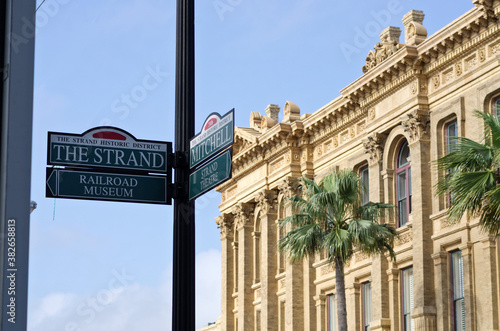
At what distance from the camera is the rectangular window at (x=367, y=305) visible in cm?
3797

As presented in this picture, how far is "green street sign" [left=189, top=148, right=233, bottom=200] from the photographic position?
1151 cm

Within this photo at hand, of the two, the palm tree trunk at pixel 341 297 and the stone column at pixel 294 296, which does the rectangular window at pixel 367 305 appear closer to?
the stone column at pixel 294 296

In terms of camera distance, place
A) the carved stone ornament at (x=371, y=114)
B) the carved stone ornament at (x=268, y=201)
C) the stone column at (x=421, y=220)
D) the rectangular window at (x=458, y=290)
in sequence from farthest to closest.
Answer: the carved stone ornament at (x=268, y=201) → the carved stone ornament at (x=371, y=114) → the stone column at (x=421, y=220) → the rectangular window at (x=458, y=290)

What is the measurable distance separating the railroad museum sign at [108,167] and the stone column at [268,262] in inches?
1299

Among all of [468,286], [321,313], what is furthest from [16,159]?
[321,313]

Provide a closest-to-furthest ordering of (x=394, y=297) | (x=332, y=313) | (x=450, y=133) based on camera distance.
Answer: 1. (x=450, y=133)
2. (x=394, y=297)
3. (x=332, y=313)

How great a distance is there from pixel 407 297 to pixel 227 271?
16.7 meters

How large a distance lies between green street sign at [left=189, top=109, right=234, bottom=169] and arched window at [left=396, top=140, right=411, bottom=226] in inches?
965

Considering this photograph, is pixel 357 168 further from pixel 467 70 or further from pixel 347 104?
pixel 467 70

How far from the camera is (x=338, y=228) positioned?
104 feet

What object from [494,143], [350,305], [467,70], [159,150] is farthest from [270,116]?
[159,150]

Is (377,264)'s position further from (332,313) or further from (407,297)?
(332,313)

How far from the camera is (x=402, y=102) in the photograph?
3559 cm

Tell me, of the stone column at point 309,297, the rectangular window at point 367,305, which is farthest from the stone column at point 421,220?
the stone column at point 309,297
